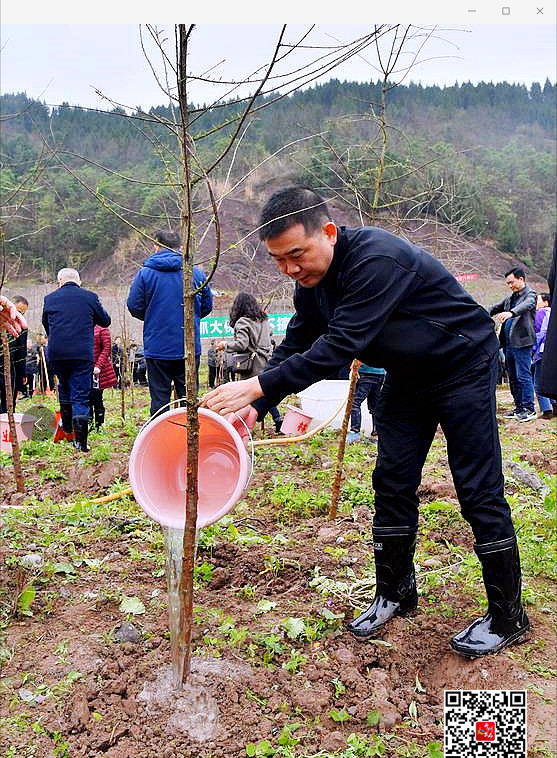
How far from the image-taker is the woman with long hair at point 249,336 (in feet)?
22.9

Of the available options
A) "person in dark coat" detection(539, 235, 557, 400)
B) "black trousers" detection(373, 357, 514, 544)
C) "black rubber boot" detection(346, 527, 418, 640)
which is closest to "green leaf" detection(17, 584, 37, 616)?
"black rubber boot" detection(346, 527, 418, 640)

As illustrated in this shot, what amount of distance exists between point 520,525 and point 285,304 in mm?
21097

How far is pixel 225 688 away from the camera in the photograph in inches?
98.5

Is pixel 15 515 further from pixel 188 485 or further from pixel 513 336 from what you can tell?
pixel 513 336

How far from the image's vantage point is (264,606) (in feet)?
10.1

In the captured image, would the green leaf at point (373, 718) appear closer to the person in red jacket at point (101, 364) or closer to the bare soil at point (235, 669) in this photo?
the bare soil at point (235, 669)

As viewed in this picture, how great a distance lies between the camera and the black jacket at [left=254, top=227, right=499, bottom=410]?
7.77 ft

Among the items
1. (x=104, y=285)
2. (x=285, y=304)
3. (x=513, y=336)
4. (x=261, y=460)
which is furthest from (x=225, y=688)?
(x=104, y=285)

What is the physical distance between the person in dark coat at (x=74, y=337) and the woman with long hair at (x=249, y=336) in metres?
1.37

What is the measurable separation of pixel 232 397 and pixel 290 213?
26.0 inches

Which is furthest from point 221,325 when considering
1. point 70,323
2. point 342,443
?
point 342,443

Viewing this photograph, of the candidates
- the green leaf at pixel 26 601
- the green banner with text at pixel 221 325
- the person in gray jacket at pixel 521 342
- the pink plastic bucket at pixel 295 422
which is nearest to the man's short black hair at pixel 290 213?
the green leaf at pixel 26 601

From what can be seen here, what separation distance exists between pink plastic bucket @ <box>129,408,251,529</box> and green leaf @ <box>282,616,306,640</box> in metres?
0.57

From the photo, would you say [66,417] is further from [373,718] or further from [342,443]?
[373,718]
